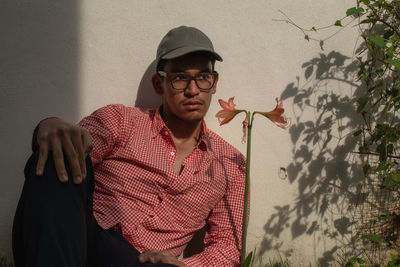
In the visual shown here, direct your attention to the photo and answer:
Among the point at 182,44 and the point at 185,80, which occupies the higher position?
the point at 182,44

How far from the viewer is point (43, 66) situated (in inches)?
85.7

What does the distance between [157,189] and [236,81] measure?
2.99 ft

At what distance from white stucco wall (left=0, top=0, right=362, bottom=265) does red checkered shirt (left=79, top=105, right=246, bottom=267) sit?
0.37 m

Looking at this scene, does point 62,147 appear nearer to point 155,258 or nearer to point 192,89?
point 155,258

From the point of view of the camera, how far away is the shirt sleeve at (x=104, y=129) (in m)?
1.92

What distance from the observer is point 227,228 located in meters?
2.15

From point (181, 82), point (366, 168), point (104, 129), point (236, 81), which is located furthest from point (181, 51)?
point (366, 168)

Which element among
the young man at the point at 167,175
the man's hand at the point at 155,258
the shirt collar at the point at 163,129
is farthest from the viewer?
the shirt collar at the point at 163,129

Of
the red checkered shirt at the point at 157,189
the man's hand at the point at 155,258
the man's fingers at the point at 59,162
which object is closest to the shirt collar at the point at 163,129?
the red checkered shirt at the point at 157,189

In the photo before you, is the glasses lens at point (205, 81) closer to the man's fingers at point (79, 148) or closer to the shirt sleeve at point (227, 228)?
the shirt sleeve at point (227, 228)

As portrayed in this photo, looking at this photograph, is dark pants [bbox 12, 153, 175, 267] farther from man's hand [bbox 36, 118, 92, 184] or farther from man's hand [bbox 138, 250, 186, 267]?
man's hand [bbox 138, 250, 186, 267]

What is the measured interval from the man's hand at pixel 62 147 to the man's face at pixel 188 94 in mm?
627

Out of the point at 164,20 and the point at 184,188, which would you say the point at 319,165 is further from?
the point at 164,20

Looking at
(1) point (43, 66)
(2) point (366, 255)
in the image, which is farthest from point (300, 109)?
(1) point (43, 66)
